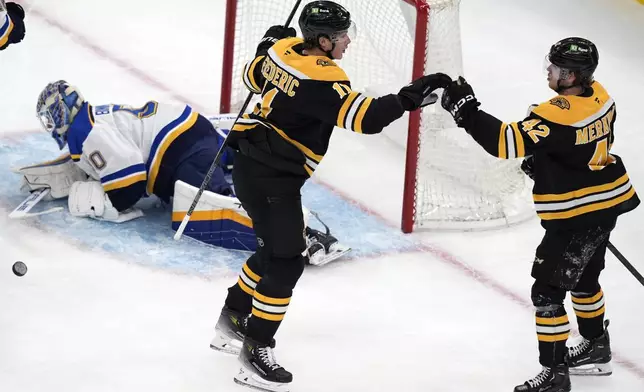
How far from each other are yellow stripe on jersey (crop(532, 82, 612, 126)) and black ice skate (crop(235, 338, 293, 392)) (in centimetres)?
113

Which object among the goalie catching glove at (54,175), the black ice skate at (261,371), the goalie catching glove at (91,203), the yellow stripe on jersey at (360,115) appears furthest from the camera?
the goalie catching glove at (54,175)

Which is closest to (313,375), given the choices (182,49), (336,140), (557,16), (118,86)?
(336,140)

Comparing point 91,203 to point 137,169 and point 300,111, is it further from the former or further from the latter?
point 300,111

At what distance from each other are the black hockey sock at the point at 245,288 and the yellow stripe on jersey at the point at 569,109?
1.02 metres

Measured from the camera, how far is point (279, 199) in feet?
12.3

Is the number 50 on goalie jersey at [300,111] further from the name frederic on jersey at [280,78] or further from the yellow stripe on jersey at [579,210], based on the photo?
the yellow stripe on jersey at [579,210]

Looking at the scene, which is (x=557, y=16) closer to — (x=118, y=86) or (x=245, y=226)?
(x=118, y=86)

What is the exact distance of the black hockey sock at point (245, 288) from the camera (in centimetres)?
393

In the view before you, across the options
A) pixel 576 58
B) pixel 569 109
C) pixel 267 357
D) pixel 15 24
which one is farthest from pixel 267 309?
pixel 15 24

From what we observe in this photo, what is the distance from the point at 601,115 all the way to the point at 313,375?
125 centimetres

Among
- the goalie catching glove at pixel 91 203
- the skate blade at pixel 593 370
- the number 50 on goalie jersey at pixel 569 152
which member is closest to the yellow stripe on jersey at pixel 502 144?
the number 50 on goalie jersey at pixel 569 152

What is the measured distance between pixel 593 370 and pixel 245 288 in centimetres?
119

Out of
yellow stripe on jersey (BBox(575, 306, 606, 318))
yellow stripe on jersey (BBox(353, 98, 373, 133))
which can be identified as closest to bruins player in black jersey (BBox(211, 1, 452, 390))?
yellow stripe on jersey (BBox(353, 98, 373, 133))

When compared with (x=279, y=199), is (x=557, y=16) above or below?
below
